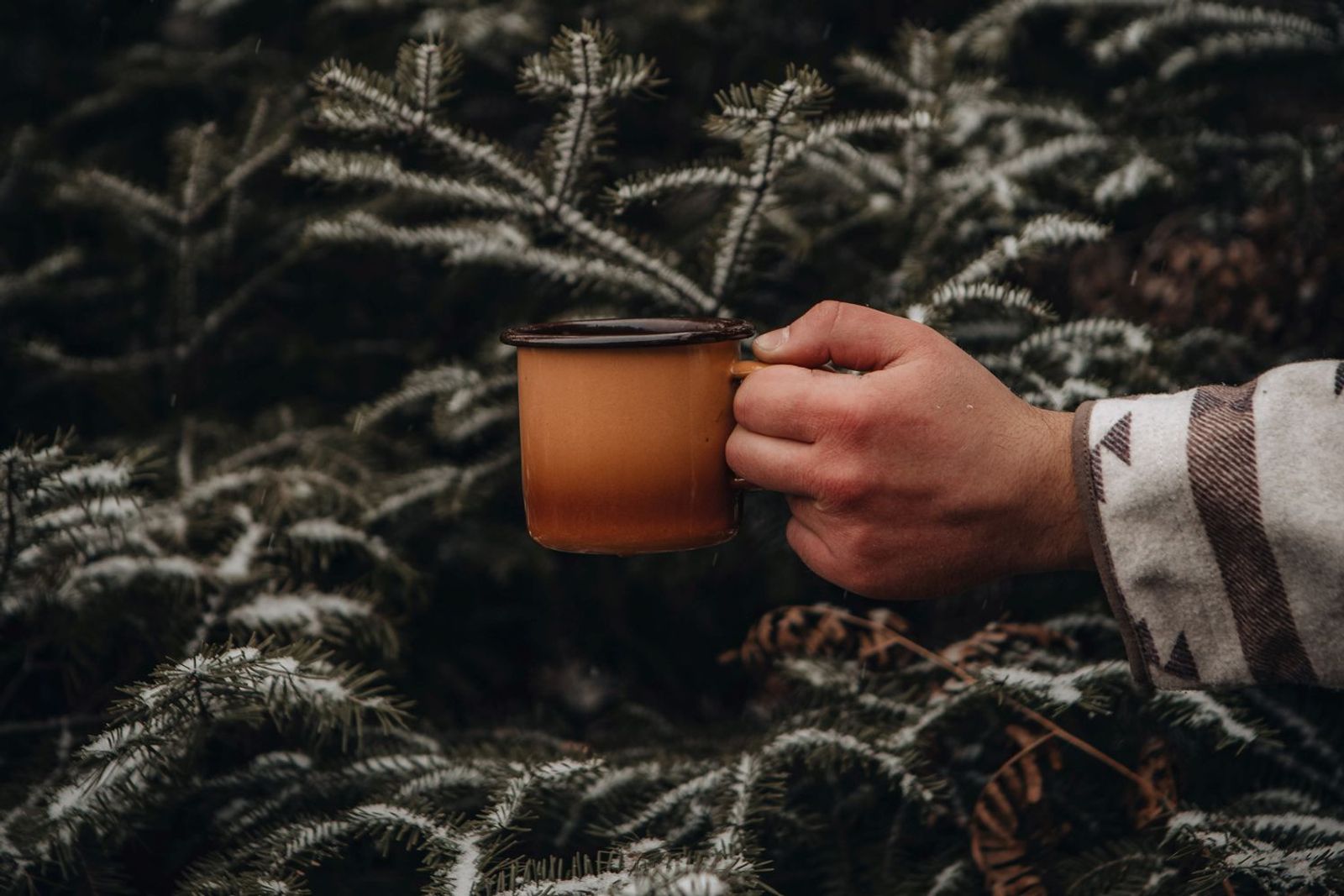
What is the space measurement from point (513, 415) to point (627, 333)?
0.43m

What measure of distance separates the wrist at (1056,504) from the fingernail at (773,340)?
23 cm

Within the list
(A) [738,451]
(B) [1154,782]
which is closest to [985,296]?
(A) [738,451]

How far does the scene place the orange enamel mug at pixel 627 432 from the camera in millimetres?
854

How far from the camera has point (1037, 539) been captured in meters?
0.89

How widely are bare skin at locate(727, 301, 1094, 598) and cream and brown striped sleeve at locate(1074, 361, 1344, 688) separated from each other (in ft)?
0.17

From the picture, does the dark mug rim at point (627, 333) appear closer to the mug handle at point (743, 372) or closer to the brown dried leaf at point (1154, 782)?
the mug handle at point (743, 372)

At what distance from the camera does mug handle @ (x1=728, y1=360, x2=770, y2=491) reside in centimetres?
92

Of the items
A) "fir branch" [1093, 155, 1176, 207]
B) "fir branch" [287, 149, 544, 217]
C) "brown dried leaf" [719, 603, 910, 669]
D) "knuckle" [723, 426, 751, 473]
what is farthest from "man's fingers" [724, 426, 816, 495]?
"fir branch" [1093, 155, 1176, 207]

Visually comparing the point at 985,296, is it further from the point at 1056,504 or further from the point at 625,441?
the point at 625,441

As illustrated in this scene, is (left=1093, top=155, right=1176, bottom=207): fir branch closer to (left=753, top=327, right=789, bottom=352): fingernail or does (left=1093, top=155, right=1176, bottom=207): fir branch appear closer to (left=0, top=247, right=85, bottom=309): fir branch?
(left=753, top=327, right=789, bottom=352): fingernail

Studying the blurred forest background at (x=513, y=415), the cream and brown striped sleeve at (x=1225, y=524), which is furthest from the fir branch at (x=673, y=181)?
the cream and brown striped sleeve at (x=1225, y=524)

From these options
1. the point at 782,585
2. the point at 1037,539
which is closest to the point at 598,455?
the point at 1037,539

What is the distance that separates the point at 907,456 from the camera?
86 cm

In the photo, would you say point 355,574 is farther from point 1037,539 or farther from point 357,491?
point 1037,539
